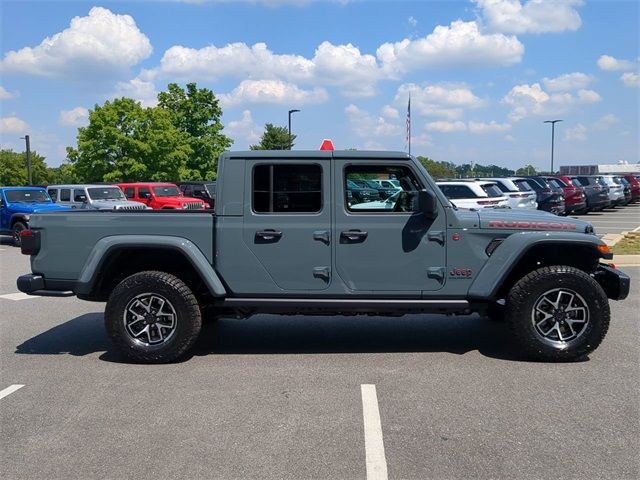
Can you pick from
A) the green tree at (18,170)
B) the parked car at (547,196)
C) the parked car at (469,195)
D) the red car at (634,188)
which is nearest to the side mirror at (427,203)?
the parked car at (469,195)

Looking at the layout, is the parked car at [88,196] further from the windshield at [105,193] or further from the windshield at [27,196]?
the windshield at [27,196]

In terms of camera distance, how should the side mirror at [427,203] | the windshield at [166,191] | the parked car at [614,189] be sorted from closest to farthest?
the side mirror at [427,203], the windshield at [166,191], the parked car at [614,189]

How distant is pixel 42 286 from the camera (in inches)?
233

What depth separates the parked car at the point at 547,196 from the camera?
2186 centimetres

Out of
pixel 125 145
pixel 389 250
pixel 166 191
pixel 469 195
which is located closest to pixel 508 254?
pixel 389 250

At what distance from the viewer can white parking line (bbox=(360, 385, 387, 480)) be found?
11.9 feet

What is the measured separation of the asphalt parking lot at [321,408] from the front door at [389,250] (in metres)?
0.77

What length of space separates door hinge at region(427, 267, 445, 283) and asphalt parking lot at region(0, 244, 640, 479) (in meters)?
0.80

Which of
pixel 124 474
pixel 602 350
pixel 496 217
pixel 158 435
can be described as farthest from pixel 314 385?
pixel 602 350

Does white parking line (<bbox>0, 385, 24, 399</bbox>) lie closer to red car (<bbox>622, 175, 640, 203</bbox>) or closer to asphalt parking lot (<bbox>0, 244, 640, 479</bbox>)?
asphalt parking lot (<bbox>0, 244, 640, 479</bbox>)

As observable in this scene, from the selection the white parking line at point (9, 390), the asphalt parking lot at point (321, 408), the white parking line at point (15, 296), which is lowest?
the white parking line at point (15, 296)

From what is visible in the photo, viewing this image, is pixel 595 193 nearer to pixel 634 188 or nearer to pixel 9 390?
pixel 634 188

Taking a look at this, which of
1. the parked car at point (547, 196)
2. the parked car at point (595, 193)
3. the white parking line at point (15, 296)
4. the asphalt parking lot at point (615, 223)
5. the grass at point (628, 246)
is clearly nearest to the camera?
the white parking line at point (15, 296)

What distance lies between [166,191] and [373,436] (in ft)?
69.5
